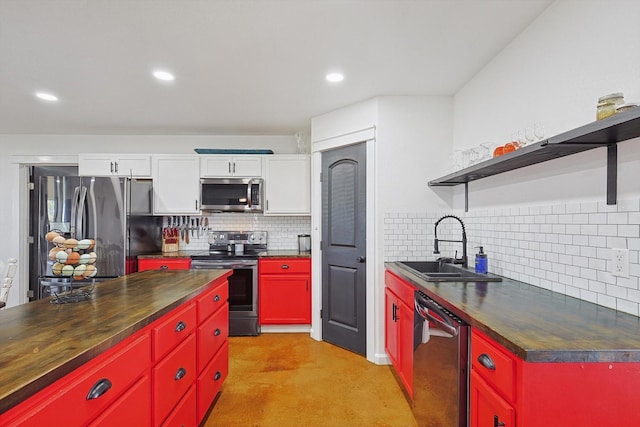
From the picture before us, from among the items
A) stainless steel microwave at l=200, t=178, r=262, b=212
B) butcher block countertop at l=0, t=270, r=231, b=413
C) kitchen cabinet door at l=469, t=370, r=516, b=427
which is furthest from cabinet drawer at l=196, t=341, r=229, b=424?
stainless steel microwave at l=200, t=178, r=262, b=212

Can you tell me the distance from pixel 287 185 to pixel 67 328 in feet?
9.58

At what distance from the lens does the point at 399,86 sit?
2732mm

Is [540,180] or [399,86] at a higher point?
[399,86]

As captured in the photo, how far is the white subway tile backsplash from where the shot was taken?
131cm

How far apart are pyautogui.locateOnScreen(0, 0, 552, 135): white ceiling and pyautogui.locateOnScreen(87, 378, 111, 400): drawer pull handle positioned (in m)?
1.76

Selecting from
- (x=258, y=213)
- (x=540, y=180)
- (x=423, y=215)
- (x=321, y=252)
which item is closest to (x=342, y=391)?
(x=321, y=252)

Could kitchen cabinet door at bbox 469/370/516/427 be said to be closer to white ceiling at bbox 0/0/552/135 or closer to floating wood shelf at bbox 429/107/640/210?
floating wood shelf at bbox 429/107/640/210

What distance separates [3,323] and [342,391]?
204cm

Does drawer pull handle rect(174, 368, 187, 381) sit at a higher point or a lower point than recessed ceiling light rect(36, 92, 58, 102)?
lower

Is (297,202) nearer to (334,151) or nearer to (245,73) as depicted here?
(334,151)

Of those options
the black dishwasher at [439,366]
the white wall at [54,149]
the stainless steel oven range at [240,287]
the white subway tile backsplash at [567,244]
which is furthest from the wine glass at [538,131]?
the white wall at [54,149]

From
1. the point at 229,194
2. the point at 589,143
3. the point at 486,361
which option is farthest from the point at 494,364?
the point at 229,194

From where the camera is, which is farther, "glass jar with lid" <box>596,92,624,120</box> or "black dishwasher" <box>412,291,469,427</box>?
"black dishwasher" <box>412,291,469,427</box>

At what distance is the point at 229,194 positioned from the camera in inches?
154
